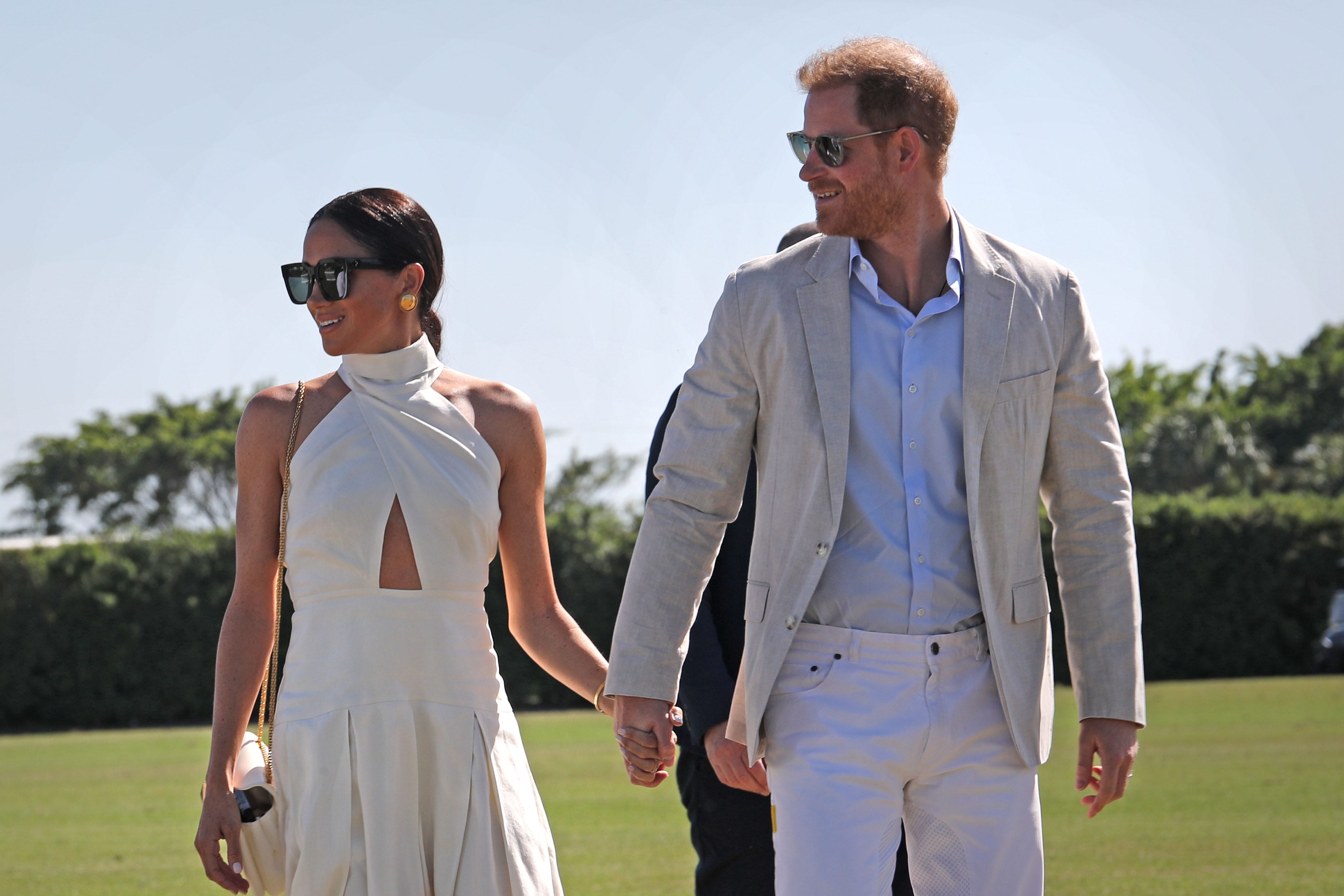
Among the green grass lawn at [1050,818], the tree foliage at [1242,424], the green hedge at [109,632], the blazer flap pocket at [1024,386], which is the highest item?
the tree foliage at [1242,424]

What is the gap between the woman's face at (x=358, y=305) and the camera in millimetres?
3947

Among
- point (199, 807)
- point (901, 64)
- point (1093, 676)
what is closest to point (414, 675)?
point (1093, 676)

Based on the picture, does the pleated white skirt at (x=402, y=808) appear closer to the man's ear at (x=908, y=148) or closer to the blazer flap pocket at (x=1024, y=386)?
the blazer flap pocket at (x=1024, y=386)

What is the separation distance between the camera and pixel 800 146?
3.60 metres

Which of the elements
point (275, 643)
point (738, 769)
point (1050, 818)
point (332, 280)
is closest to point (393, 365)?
point (332, 280)

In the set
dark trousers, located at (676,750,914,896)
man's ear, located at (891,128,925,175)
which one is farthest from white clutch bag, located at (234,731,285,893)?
man's ear, located at (891,128,925,175)

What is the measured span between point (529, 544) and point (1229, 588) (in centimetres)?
2705

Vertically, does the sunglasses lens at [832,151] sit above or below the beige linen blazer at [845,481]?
above

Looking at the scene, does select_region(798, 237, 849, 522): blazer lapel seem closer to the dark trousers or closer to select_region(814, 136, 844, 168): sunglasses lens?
select_region(814, 136, 844, 168): sunglasses lens

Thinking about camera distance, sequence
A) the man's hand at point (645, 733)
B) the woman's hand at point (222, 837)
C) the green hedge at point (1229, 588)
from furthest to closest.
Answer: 1. the green hedge at point (1229, 588)
2. the woman's hand at point (222, 837)
3. the man's hand at point (645, 733)

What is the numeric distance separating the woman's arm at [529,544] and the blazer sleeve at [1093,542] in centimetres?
123

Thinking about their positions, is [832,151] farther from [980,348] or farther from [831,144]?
[980,348]

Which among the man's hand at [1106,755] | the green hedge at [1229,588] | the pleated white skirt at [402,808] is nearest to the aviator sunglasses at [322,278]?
the pleated white skirt at [402,808]

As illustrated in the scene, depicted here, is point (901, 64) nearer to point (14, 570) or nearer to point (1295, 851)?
point (1295, 851)
